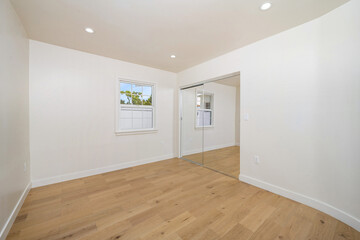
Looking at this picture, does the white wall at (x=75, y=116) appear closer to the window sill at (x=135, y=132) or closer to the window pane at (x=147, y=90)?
the window sill at (x=135, y=132)

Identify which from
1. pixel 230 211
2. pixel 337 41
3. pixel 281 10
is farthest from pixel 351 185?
pixel 281 10

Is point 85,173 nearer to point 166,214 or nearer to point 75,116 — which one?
point 75,116

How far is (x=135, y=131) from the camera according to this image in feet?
11.1

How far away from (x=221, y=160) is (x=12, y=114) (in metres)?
3.92

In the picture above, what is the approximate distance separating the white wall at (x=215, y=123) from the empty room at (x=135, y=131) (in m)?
0.89

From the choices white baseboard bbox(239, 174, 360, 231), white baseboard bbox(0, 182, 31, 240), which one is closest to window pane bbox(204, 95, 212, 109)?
white baseboard bbox(239, 174, 360, 231)

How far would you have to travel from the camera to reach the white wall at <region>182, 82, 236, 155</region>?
397 centimetres

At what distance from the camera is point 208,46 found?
99.0 inches

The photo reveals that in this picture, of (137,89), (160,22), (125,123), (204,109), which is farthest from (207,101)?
(160,22)

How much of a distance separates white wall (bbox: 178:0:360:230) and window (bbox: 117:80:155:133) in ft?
7.38

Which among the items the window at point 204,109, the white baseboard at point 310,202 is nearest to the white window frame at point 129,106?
the window at point 204,109

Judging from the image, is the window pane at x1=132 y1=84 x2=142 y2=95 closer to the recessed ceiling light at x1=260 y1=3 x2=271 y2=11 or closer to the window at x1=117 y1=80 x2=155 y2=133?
the window at x1=117 y1=80 x2=155 y2=133

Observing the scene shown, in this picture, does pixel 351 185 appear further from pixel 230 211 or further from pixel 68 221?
pixel 68 221

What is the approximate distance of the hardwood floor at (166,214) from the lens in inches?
55.4
